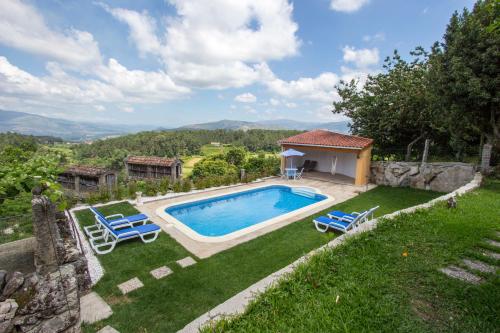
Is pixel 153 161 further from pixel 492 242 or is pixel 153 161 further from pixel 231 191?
pixel 492 242

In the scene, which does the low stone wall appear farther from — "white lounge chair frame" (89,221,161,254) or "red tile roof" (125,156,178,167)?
"white lounge chair frame" (89,221,161,254)

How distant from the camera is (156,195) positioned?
11.0 m

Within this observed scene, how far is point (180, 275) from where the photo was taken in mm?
4980

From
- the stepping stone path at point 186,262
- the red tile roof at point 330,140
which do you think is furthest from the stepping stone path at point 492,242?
the red tile roof at point 330,140

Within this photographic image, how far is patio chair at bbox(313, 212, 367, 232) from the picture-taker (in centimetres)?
723

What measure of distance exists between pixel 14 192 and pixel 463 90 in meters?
13.4

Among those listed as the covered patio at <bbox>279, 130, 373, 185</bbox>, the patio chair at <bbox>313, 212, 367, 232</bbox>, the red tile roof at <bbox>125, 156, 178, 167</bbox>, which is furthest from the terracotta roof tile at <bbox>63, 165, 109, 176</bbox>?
the covered patio at <bbox>279, 130, 373, 185</bbox>

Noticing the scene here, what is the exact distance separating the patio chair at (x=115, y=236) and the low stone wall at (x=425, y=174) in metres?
12.9

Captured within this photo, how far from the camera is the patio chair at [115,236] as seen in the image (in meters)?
6.10

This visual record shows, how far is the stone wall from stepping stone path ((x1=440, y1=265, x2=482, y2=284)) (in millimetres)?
5633

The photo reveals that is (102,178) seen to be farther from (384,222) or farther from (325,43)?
(325,43)

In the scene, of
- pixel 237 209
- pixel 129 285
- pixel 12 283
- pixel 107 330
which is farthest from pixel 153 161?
pixel 12 283

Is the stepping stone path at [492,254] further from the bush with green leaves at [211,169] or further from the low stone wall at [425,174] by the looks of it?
the bush with green leaves at [211,169]

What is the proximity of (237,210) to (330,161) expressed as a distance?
36.5 feet
